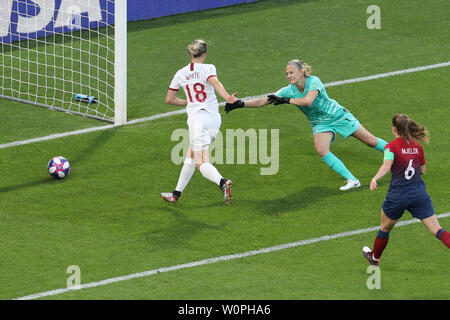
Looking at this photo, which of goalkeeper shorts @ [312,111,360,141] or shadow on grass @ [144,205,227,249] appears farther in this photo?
goalkeeper shorts @ [312,111,360,141]

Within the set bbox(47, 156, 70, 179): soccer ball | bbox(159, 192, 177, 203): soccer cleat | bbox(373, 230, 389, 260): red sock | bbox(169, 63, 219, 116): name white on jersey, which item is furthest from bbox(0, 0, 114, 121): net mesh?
bbox(373, 230, 389, 260): red sock

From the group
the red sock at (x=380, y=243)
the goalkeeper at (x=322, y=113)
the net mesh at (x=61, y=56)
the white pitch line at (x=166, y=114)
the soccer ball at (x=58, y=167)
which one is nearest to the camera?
the red sock at (x=380, y=243)

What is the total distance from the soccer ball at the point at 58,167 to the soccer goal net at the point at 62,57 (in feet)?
7.79

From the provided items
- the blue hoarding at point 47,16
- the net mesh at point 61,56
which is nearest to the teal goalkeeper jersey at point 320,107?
the net mesh at point 61,56

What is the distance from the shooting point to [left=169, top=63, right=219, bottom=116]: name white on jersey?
12289 mm

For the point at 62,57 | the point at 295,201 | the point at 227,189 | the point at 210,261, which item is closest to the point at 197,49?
the point at 227,189

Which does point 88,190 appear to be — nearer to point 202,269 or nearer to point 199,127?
point 199,127

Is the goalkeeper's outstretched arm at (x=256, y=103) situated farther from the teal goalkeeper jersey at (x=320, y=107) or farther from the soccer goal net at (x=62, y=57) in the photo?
the soccer goal net at (x=62, y=57)

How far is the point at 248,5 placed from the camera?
2214 cm

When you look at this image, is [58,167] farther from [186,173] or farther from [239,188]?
[239,188]

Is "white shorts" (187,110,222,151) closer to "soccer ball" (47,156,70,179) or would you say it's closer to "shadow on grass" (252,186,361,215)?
"shadow on grass" (252,186,361,215)

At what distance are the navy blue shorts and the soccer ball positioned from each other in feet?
17.1

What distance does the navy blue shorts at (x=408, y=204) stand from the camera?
1027 centimetres

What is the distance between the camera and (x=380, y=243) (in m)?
10.5
